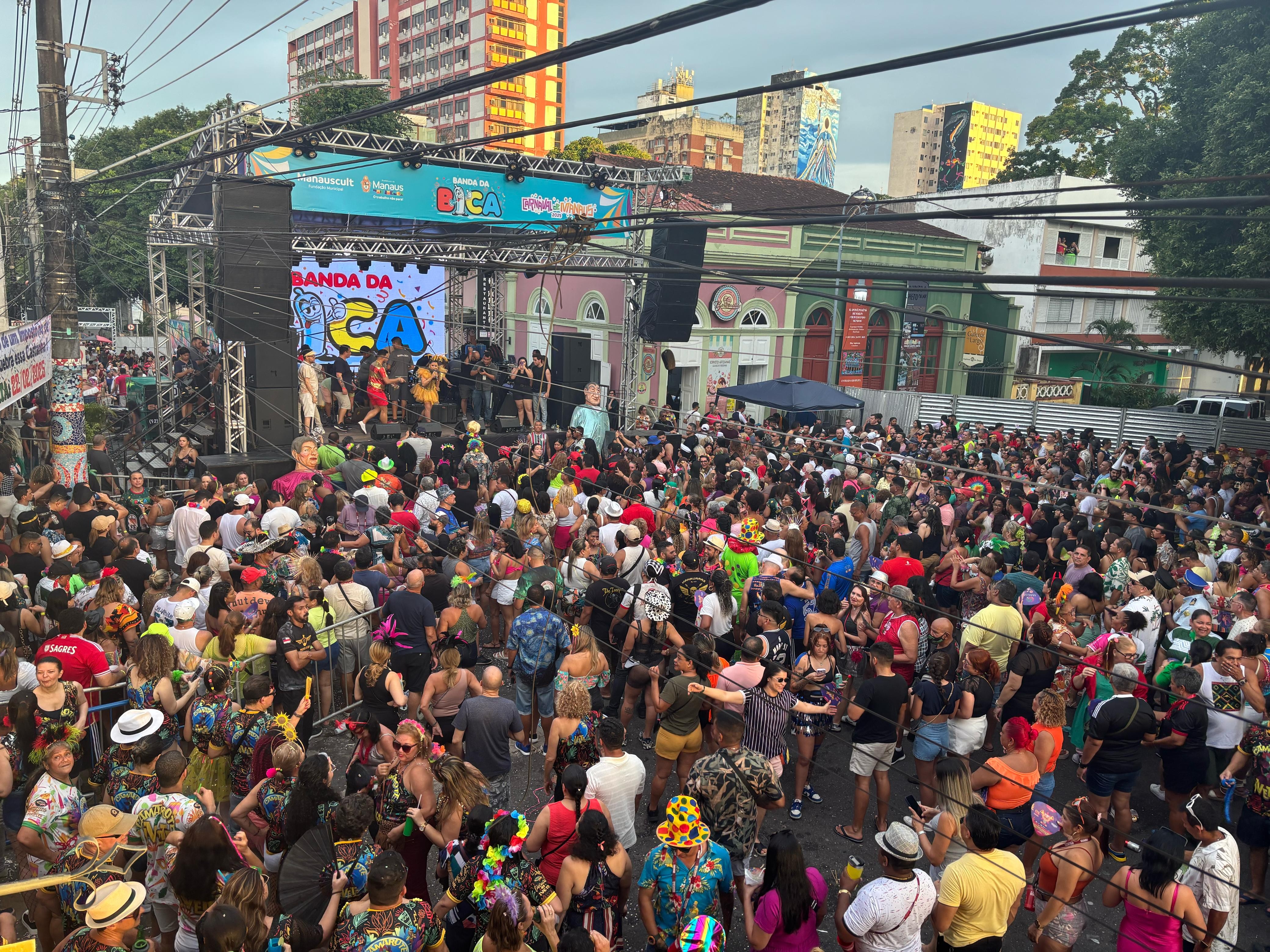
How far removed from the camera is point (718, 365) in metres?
25.7

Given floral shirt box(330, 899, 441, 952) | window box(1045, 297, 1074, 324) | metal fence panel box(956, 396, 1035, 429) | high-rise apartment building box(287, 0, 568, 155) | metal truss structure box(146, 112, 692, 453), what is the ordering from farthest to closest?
high-rise apartment building box(287, 0, 568, 155)
window box(1045, 297, 1074, 324)
metal fence panel box(956, 396, 1035, 429)
metal truss structure box(146, 112, 692, 453)
floral shirt box(330, 899, 441, 952)

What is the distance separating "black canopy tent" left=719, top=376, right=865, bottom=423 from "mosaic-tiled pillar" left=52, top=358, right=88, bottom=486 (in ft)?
37.5

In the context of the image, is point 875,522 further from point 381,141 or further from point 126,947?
point 381,141

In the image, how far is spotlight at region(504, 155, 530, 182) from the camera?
1852 centimetres

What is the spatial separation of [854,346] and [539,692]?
2478 centimetres

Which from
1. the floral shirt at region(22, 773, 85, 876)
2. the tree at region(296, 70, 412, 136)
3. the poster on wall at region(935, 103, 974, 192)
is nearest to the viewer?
the floral shirt at region(22, 773, 85, 876)

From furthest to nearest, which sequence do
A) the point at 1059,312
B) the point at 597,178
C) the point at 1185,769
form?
1. the point at 1059,312
2. the point at 597,178
3. the point at 1185,769

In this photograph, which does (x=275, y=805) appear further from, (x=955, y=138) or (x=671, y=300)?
(x=955, y=138)

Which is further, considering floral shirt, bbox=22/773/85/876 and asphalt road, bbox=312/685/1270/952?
asphalt road, bbox=312/685/1270/952

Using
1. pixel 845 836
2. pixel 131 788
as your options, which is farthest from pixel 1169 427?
pixel 131 788

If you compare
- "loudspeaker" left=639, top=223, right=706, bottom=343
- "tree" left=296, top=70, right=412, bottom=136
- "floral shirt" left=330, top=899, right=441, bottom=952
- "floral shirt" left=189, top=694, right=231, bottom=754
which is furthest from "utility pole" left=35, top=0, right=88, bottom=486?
"tree" left=296, top=70, right=412, bottom=136

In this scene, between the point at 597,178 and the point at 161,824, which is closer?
the point at 161,824

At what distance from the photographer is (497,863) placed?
3852 millimetres

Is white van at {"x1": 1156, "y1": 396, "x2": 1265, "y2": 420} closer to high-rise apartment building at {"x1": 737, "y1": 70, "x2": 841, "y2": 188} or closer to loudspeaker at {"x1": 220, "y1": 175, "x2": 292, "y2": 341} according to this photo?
loudspeaker at {"x1": 220, "y1": 175, "x2": 292, "y2": 341}
